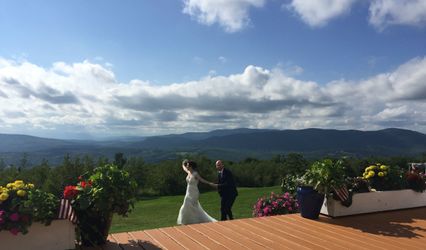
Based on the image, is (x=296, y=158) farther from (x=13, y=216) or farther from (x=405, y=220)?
(x=13, y=216)

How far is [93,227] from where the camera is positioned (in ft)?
17.1

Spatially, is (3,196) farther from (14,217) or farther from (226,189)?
(226,189)

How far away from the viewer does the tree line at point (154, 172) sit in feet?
71.7

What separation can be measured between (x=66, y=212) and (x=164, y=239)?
5.01 feet

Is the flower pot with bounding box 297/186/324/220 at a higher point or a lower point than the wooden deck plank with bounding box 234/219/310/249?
higher

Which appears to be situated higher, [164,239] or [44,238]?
[44,238]

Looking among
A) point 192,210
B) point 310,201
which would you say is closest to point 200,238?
point 310,201

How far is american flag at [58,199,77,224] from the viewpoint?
4711mm

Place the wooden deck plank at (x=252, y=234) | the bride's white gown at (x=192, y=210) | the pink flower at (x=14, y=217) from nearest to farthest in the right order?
the pink flower at (x=14, y=217)
the wooden deck plank at (x=252, y=234)
the bride's white gown at (x=192, y=210)

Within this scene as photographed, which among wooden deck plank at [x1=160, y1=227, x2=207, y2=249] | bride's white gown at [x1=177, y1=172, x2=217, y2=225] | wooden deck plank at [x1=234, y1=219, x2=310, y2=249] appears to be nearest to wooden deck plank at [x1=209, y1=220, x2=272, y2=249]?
wooden deck plank at [x1=234, y1=219, x2=310, y2=249]

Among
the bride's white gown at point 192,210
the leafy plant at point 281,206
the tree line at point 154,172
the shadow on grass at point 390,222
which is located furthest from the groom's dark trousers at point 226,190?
the tree line at point 154,172

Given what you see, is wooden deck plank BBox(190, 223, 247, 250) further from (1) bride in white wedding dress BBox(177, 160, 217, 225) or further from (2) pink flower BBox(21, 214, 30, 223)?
(2) pink flower BBox(21, 214, 30, 223)

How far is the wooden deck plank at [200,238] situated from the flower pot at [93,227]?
1.28 metres

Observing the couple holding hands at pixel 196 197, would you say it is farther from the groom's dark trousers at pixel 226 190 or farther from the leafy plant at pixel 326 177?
the leafy plant at pixel 326 177
